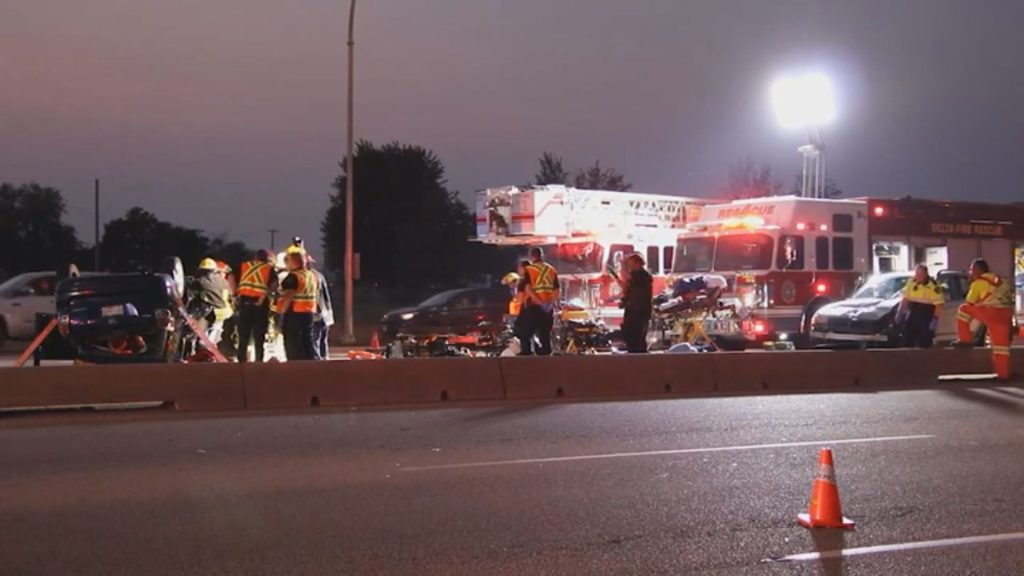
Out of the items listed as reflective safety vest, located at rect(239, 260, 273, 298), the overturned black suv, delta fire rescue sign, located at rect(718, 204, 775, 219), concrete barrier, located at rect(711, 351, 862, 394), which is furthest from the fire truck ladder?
the overturned black suv

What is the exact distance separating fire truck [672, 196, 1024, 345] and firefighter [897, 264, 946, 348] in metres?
2.96

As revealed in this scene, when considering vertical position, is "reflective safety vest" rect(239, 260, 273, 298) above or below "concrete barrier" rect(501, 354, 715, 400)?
above

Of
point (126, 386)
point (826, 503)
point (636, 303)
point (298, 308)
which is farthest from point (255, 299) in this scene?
point (826, 503)

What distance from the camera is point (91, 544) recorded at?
6672 millimetres

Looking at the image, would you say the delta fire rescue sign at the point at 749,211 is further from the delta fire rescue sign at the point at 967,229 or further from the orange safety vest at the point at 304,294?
the orange safety vest at the point at 304,294

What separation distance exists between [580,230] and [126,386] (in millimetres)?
11065

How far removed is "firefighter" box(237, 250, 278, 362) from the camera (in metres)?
14.3

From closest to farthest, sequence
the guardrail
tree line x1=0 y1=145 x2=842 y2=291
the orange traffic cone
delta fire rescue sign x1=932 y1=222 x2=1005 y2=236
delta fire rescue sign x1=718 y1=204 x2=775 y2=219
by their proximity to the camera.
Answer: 1. the orange traffic cone
2. the guardrail
3. delta fire rescue sign x1=718 y1=204 x2=775 y2=219
4. delta fire rescue sign x1=932 y1=222 x2=1005 y2=236
5. tree line x1=0 y1=145 x2=842 y2=291

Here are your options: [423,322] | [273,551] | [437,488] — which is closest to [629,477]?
[437,488]

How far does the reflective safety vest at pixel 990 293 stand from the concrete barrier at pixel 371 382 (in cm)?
741

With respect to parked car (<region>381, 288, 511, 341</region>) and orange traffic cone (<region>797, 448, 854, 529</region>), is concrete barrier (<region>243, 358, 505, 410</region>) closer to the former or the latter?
orange traffic cone (<region>797, 448, 854, 529</region>)

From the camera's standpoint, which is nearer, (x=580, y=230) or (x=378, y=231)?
(x=580, y=230)

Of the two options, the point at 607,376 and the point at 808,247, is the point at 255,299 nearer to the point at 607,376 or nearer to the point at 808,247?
the point at 607,376

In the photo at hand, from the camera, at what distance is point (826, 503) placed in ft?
23.3
